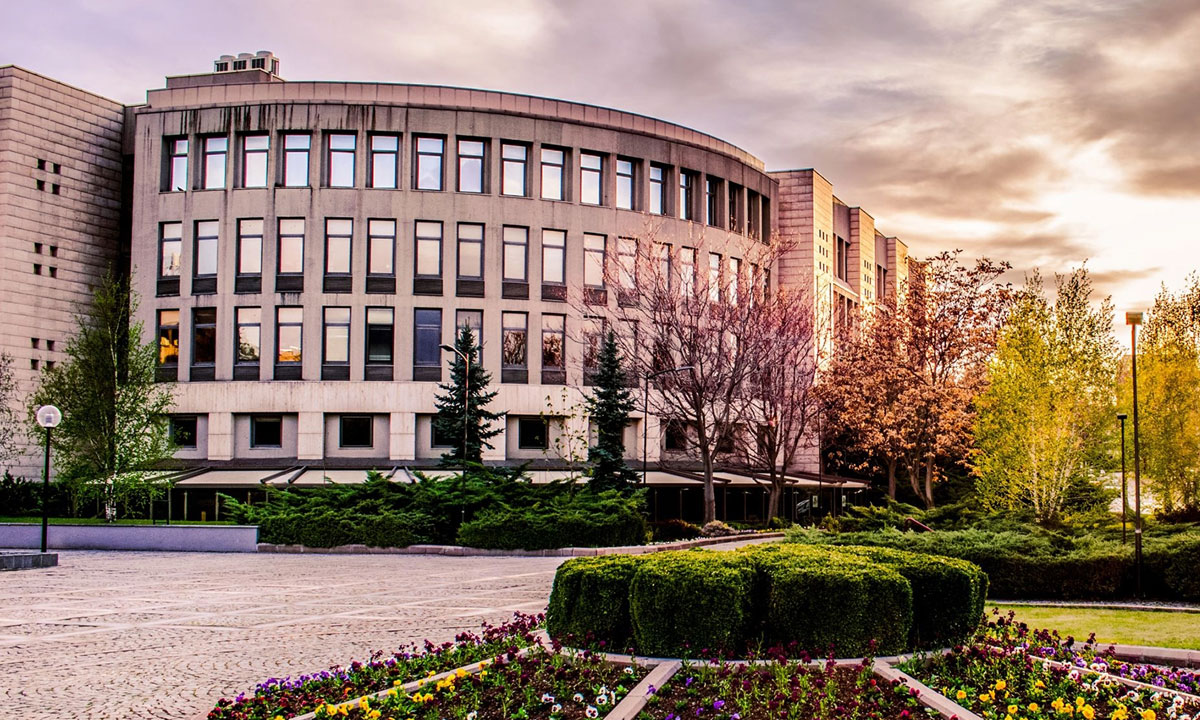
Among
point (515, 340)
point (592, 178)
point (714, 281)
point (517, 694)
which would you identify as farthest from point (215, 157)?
point (517, 694)

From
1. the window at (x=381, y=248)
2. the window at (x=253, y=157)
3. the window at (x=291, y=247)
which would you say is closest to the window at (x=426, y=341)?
the window at (x=381, y=248)

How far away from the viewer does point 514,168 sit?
55062mm

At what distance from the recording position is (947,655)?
9992mm

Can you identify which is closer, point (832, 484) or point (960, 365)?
point (960, 365)

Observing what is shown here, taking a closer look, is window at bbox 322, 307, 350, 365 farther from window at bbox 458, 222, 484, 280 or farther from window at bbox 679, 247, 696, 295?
window at bbox 679, 247, 696, 295

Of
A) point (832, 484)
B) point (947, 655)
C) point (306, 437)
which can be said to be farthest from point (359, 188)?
point (947, 655)

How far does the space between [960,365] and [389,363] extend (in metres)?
27.0

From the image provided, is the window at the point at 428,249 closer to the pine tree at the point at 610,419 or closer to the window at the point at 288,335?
the window at the point at 288,335

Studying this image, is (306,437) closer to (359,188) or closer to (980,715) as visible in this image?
(359,188)

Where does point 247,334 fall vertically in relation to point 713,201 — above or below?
below

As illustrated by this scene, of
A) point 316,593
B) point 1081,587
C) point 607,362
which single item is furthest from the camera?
point 607,362

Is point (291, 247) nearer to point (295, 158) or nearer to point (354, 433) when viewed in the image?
point (295, 158)

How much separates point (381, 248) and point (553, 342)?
9.29 m

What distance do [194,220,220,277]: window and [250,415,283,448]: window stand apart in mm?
7262
